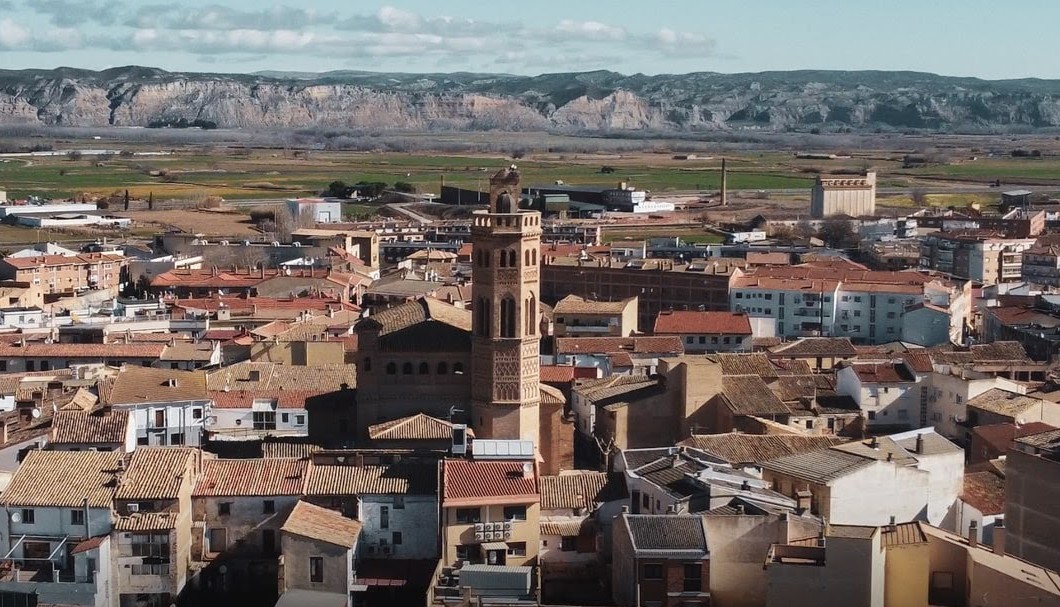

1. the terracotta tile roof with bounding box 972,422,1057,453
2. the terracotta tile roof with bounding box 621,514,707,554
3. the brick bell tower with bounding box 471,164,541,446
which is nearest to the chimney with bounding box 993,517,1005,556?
the terracotta tile roof with bounding box 621,514,707,554

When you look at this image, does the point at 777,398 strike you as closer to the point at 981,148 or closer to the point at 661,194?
the point at 661,194

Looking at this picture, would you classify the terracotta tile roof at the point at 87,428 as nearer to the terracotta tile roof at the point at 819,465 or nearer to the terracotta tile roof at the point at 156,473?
the terracotta tile roof at the point at 156,473

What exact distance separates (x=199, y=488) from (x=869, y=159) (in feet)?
500

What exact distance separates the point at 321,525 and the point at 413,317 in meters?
7.26

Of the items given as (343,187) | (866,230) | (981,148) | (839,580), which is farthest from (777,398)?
(981,148)

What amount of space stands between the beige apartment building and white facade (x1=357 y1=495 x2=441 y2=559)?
3181 cm

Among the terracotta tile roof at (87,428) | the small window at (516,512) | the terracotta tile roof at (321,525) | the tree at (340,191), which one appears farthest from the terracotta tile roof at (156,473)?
the tree at (340,191)

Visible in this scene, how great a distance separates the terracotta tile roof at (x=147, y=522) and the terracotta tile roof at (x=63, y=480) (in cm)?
29

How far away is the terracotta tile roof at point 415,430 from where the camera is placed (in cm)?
2481

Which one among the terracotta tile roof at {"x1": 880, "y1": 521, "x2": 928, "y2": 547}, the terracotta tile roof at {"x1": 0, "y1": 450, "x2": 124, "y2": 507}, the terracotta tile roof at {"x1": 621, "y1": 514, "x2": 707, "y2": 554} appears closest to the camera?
the terracotta tile roof at {"x1": 880, "y1": 521, "x2": 928, "y2": 547}

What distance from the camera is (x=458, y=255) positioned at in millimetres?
61938

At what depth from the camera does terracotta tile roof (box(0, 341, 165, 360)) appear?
113 feet

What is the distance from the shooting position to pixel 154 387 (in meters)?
28.7

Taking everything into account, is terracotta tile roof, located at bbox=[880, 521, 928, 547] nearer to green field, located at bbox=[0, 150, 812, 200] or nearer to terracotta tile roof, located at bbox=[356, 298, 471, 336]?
terracotta tile roof, located at bbox=[356, 298, 471, 336]
